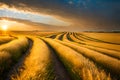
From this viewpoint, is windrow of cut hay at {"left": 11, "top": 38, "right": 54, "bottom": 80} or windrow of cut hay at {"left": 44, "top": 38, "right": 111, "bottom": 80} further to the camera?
windrow of cut hay at {"left": 11, "top": 38, "right": 54, "bottom": 80}

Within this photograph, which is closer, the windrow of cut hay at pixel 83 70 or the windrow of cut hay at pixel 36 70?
the windrow of cut hay at pixel 83 70

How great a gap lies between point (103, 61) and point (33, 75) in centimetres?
651

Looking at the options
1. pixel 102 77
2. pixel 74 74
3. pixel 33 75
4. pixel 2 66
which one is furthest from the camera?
pixel 2 66

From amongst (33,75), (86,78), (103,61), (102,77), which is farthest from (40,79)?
(103,61)

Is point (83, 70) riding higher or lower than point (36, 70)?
higher

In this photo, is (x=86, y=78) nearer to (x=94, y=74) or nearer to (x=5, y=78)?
(x=94, y=74)

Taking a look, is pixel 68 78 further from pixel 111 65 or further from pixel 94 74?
pixel 94 74

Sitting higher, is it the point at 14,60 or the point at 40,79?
the point at 40,79

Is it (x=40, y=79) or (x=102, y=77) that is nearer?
(x=102, y=77)

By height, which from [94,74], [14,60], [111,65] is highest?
[94,74]

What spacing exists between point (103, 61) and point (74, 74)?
3393 millimetres

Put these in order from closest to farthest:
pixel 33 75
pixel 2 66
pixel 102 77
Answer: pixel 102 77
pixel 33 75
pixel 2 66

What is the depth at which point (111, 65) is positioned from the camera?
1188cm

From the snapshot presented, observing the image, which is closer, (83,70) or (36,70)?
(83,70)
